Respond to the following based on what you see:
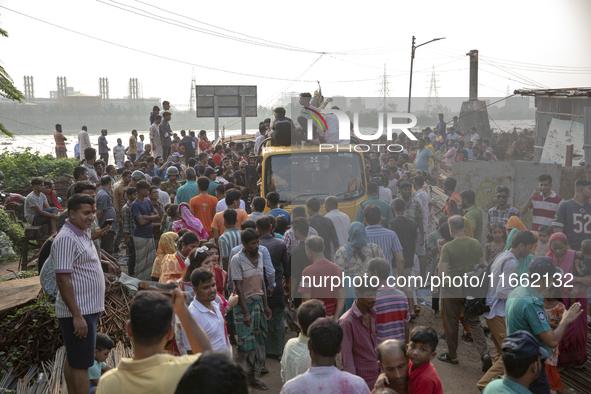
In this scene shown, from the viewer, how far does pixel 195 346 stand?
268 centimetres

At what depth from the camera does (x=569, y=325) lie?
17.9ft

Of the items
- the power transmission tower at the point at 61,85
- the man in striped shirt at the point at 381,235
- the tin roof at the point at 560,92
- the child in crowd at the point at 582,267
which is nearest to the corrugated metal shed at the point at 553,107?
the tin roof at the point at 560,92

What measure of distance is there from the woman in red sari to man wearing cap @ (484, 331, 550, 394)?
3.16 metres

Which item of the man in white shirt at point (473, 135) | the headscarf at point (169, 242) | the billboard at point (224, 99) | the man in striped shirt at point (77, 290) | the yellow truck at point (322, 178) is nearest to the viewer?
the man in striped shirt at point (77, 290)

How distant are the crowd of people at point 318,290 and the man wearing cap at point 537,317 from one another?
0.04ft

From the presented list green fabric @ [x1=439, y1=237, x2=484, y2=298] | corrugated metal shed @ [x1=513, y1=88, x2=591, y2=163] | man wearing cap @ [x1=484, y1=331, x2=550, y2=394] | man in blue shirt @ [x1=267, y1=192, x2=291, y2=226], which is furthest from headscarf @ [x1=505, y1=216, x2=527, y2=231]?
corrugated metal shed @ [x1=513, y1=88, x2=591, y2=163]

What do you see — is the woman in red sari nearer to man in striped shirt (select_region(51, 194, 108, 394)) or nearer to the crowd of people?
the crowd of people

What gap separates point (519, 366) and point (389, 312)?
125cm

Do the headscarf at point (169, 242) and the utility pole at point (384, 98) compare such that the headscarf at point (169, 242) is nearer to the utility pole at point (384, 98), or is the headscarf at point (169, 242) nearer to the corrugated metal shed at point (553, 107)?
the utility pole at point (384, 98)

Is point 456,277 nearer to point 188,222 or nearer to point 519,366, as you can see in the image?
point 519,366

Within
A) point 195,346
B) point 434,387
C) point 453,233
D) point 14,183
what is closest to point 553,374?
point 453,233

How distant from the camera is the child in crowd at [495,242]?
5902mm

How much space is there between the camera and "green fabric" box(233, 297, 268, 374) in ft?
17.1

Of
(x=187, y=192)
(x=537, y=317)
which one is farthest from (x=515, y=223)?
(x=187, y=192)
